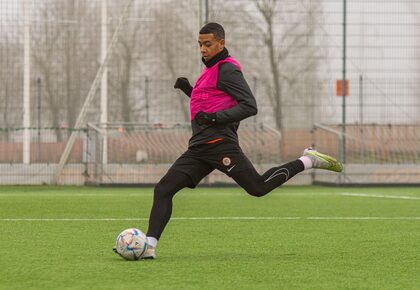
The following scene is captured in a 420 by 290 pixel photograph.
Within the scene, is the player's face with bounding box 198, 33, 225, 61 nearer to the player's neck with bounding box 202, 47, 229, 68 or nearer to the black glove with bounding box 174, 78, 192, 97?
the player's neck with bounding box 202, 47, 229, 68

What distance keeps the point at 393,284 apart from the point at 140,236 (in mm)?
2116

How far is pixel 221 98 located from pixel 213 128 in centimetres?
23

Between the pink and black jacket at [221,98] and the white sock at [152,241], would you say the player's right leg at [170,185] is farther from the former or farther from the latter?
the pink and black jacket at [221,98]

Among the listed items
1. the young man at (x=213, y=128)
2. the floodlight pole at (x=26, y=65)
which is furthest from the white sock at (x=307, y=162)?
the floodlight pole at (x=26, y=65)

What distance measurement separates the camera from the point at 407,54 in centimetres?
2227

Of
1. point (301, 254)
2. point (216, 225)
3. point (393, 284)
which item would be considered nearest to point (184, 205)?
point (216, 225)

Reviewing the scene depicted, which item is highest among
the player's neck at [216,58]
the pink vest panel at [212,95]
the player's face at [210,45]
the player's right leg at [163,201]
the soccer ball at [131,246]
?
the player's face at [210,45]

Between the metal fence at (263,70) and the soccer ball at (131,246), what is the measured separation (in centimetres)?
1390

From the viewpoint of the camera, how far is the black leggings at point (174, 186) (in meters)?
7.93

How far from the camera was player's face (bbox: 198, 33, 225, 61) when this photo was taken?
795cm

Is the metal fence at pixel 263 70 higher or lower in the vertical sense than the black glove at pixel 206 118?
higher

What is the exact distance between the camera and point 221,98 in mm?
8023

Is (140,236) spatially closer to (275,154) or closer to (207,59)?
(207,59)

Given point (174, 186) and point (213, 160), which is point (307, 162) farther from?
point (174, 186)
